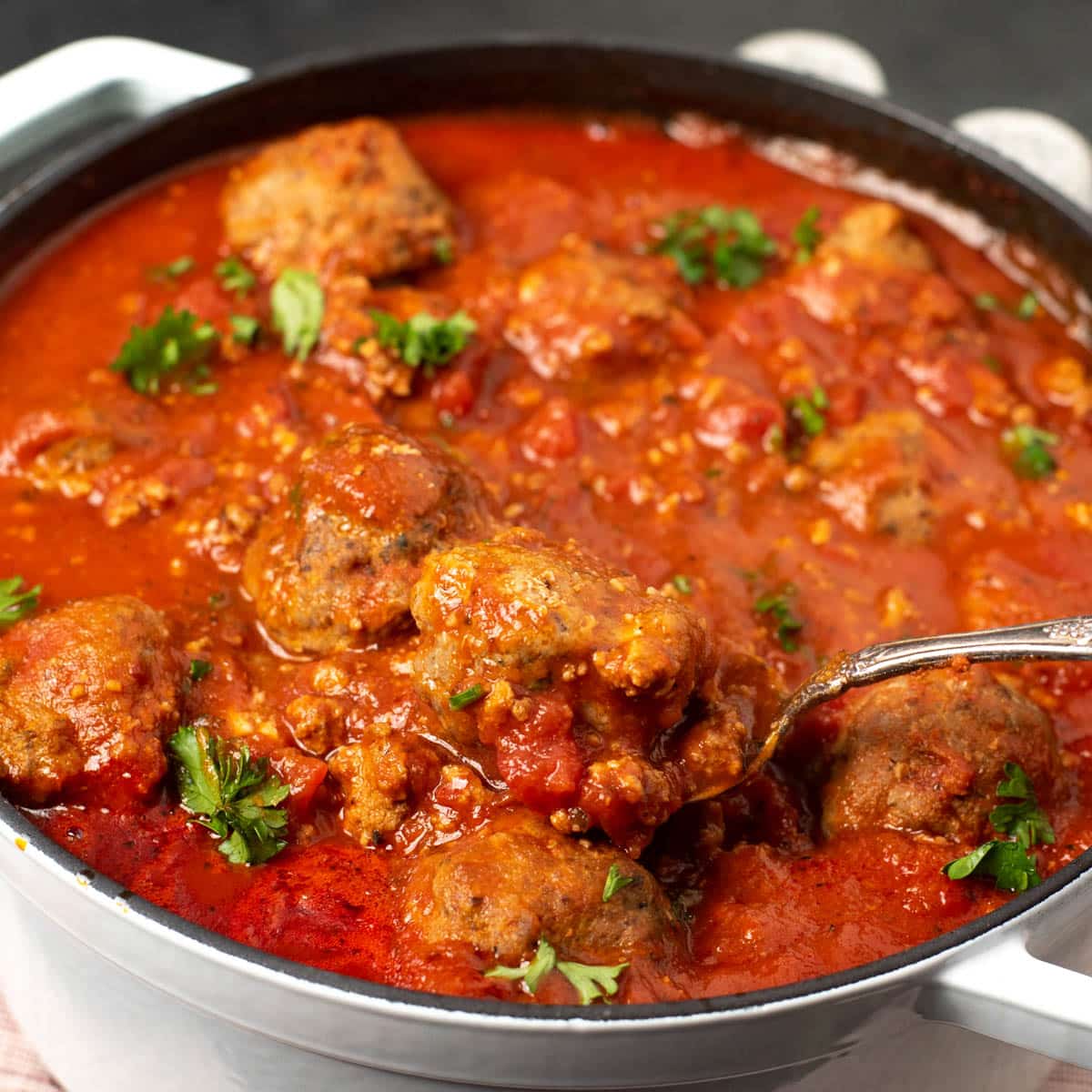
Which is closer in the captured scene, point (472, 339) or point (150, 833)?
point (150, 833)

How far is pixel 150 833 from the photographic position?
325 cm

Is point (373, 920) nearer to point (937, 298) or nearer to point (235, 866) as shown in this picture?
point (235, 866)

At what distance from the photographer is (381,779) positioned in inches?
129

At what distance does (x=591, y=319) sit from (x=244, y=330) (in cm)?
103

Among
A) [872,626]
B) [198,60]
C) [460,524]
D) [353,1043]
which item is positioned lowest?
[353,1043]

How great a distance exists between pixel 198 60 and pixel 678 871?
3.24 m

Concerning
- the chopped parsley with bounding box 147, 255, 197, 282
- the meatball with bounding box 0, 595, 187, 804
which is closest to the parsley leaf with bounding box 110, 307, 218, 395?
the chopped parsley with bounding box 147, 255, 197, 282

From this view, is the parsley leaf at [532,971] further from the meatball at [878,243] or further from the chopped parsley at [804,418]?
the meatball at [878,243]

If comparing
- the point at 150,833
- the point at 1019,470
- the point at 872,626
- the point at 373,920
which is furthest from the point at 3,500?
the point at 1019,470

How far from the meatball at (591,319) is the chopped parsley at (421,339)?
0.90ft

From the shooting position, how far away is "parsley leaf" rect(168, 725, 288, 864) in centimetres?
321

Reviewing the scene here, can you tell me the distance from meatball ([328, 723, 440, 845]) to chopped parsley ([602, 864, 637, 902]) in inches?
20.2

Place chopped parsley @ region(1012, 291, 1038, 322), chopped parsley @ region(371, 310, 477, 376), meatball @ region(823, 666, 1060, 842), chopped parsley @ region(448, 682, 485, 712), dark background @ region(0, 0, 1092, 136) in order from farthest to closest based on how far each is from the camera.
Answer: dark background @ region(0, 0, 1092, 136) → chopped parsley @ region(1012, 291, 1038, 322) → chopped parsley @ region(371, 310, 477, 376) → meatball @ region(823, 666, 1060, 842) → chopped parsley @ region(448, 682, 485, 712)

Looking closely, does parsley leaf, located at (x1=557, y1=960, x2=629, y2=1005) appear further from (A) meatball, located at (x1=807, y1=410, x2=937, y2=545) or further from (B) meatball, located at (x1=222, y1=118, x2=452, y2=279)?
(B) meatball, located at (x1=222, y1=118, x2=452, y2=279)
